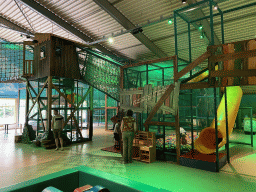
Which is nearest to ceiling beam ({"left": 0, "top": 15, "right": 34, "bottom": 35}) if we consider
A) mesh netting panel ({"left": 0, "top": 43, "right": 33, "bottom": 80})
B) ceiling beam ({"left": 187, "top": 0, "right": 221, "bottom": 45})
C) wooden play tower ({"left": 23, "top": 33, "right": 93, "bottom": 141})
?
mesh netting panel ({"left": 0, "top": 43, "right": 33, "bottom": 80})

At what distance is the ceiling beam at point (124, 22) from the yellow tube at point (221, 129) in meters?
7.01

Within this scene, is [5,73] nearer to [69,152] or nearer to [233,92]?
[69,152]

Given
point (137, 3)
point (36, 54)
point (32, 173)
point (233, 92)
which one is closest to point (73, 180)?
point (32, 173)

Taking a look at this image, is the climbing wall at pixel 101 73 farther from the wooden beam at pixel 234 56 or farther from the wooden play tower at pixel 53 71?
the wooden beam at pixel 234 56

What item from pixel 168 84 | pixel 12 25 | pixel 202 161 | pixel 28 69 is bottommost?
pixel 202 161

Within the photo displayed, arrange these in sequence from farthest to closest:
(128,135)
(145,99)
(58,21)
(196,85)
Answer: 1. (58,21)
2. (145,99)
3. (128,135)
4. (196,85)

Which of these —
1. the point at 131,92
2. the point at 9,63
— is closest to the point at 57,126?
the point at 131,92

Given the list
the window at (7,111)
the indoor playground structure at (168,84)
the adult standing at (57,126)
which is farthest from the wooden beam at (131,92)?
the window at (7,111)

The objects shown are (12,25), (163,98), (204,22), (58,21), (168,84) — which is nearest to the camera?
(163,98)

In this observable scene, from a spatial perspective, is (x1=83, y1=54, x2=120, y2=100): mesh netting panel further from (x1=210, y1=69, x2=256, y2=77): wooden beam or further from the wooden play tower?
(x1=210, y1=69, x2=256, y2=77): wooden beam

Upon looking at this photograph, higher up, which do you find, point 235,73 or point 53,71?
point 53,71

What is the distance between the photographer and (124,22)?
38.2 feet

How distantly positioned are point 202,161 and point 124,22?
9131mm

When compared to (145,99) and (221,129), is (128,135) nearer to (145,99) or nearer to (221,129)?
(145,99)
